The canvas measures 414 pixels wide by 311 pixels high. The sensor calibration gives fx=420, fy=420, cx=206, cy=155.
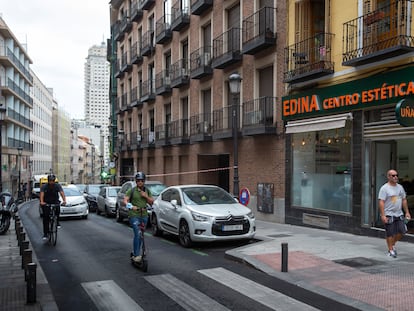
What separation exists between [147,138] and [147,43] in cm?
667

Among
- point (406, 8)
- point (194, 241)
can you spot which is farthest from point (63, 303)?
point (406, 8)

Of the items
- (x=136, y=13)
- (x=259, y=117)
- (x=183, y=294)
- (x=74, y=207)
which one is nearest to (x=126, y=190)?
(x=74, y=207)

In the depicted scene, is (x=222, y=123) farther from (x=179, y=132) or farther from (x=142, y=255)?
(x=142, y=255)

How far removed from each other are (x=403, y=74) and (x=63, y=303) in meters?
8.68

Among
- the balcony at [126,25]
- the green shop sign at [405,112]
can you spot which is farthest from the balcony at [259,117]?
the balcony at [126,25]

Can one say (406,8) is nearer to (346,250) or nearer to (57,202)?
(346,250)

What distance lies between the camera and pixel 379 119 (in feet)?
35.6

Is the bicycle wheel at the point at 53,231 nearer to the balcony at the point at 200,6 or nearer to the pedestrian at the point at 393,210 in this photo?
the pedestrian at the point at 393,210

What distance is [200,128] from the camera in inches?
821

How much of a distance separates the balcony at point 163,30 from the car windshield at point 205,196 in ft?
50.9

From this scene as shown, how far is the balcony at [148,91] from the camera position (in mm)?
27828

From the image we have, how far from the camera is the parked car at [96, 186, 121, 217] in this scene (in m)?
18.3

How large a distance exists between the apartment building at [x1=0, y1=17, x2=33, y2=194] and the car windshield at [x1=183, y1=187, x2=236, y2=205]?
34170mm

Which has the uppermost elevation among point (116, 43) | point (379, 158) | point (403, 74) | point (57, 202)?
point (116, 43)
